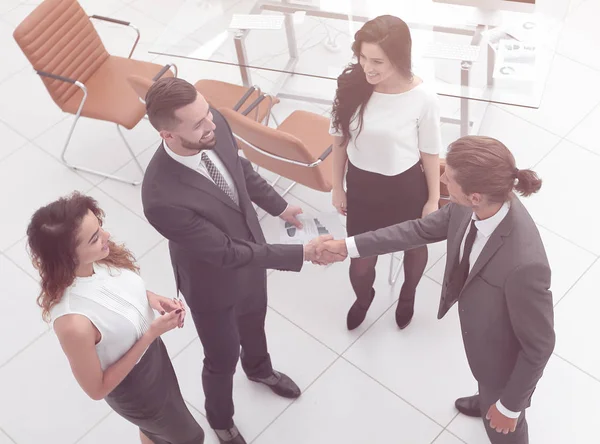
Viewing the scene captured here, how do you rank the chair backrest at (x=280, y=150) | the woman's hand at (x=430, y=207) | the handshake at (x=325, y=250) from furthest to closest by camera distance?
the chair backrest at (x=280, y=150), the woman's hand at (x=430, y=207), the handshake at (x=325, y=250)

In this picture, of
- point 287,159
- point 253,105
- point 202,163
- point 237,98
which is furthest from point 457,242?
point 237,98

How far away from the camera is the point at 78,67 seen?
4215 mm

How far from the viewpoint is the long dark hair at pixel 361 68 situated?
2570mm

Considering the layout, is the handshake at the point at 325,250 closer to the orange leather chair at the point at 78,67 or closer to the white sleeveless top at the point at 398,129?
the white sleeveless top at the point at 398,129

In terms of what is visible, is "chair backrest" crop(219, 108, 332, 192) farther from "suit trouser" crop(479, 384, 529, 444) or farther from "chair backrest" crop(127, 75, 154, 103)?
"suit trouser" crop(479, 384, 529, 444)

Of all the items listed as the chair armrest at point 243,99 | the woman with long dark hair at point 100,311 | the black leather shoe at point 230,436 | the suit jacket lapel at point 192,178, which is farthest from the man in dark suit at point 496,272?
the chair armrest at point 243,99

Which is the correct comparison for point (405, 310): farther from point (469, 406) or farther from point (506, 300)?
point (506, 300)

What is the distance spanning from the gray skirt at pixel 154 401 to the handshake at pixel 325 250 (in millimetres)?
677

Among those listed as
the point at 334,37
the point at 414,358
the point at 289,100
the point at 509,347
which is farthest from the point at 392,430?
the point at 289,100

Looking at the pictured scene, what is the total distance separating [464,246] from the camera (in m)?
2.32

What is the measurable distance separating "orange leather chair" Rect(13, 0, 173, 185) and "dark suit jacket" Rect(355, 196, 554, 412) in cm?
224

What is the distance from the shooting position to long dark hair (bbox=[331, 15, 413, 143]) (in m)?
2.57

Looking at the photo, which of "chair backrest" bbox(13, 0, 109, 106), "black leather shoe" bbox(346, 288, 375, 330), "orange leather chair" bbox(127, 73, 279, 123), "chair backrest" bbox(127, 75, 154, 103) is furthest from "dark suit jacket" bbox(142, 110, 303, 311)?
"chair backrest" bbox(13, 0, 109, 106)

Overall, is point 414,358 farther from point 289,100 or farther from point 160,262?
point 289,100
